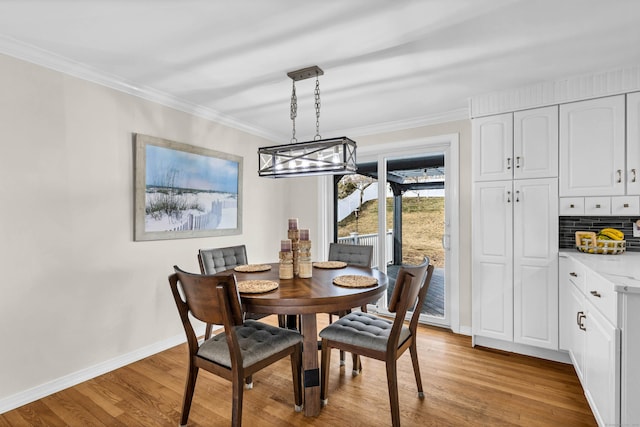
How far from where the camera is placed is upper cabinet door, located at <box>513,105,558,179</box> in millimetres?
2811

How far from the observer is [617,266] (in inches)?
79.2

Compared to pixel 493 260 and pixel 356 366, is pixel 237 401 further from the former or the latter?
pixel 493 260

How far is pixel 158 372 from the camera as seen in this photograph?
2629mm

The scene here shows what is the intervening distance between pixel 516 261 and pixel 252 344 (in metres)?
2.48

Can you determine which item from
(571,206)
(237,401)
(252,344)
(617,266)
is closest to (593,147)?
(571,206)

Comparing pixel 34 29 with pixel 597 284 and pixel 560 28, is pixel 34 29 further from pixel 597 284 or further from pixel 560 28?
pixel 597 284

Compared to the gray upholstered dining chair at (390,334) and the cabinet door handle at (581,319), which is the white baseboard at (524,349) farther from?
the gray upholstered dining chair at (390,334)

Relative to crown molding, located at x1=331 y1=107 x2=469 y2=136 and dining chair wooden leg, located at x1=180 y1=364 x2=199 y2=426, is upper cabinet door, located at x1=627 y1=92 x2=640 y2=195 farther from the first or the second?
dining chair wooden leg, located at x1=180 y1=364 x2=199 y2=426

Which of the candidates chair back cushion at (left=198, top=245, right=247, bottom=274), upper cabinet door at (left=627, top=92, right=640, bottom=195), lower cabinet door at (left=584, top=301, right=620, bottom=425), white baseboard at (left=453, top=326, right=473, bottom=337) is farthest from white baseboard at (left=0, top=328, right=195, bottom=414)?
upper cabinet door at (left=627, top=92, right=640, bottom=195)

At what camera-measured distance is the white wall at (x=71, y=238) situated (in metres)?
2.16

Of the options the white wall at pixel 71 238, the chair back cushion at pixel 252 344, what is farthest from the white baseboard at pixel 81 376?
the chair back cushion at pixel 252 344

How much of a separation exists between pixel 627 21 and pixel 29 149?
3.98 meters

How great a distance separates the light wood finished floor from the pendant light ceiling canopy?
64.2 inches

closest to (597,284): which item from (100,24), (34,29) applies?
(100,24)
